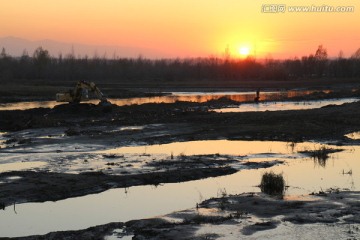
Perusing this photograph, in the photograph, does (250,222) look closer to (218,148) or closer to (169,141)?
(218,148)

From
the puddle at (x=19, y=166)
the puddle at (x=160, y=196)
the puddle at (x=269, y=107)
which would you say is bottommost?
the puddle at (x=160, y=196)

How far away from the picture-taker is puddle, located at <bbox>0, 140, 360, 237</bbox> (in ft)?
36.7

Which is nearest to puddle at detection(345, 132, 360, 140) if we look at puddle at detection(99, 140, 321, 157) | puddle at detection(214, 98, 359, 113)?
puddle at detection(99, 140, 321, 157)

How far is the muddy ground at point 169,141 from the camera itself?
1064 cm

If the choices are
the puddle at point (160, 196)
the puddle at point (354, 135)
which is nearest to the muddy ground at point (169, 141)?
the puddle at point (354, 135)

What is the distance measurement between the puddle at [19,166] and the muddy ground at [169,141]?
154 centimetres

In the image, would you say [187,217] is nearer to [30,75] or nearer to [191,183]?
[191,183]

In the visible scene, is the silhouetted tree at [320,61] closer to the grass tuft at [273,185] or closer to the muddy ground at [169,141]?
the muddy ground at [169,141]

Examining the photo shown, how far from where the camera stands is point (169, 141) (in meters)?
24.7

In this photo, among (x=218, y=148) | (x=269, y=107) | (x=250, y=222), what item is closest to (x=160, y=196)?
(x=250, y=222)

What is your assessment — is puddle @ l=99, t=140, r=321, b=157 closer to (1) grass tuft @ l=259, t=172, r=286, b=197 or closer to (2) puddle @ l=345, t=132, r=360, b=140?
(2) puddle @ l=345, t=132, r=360, b=140

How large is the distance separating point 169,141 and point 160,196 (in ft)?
36.8

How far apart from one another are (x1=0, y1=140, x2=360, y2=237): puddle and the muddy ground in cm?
65

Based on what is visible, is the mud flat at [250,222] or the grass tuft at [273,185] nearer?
the mud flat at [250,222]
